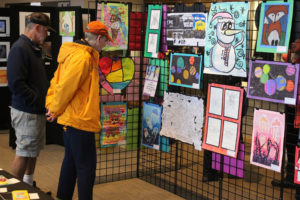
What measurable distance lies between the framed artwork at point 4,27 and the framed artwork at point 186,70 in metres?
3.73

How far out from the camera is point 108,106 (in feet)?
15.3

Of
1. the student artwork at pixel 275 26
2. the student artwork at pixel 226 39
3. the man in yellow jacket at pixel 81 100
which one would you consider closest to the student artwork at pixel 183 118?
the student artwork at pixel 226 39

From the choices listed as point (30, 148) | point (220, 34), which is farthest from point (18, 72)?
point (220, 34)

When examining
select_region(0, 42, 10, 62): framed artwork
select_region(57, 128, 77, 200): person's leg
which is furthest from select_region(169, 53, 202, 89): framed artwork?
select_region(0, 42, 10, 62): framed artwork

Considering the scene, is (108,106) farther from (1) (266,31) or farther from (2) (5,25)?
(2) (5,25)

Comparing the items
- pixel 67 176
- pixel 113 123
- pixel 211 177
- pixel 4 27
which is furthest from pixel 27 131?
pixel 4 27

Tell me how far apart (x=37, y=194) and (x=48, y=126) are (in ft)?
13.2

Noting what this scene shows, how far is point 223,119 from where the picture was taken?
379 cm

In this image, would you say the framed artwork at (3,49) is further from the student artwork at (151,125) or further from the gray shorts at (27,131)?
the gray shorts at (27,131)

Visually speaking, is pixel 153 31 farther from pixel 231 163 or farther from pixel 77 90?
pixel 231 163

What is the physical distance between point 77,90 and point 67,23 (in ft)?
8.65

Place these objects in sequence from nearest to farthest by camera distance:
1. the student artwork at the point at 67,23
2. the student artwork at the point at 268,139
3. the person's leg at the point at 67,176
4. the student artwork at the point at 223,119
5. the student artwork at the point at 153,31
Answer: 1. the student artwork at the point at 268,139
2. the person's leg at the point at 67,176
3. the student artwork at the point at 223,119
4. the student artwork at the point at 153,31
5. the student artwork at the point at 67,23

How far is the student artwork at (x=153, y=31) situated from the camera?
4484 millimetres

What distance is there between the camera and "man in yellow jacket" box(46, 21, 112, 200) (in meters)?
3.25
